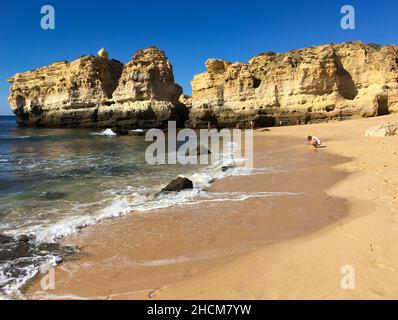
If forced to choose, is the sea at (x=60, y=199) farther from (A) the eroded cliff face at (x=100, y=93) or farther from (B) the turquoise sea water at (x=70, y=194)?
(A) the eroded cliff face at (x=100, y=93)

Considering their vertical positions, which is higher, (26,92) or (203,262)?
(26,92)

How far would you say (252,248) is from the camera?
16.8 ft

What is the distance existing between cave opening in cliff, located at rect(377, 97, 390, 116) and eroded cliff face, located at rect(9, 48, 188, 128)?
21386 millimetres

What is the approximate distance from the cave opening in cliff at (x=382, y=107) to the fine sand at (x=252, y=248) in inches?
975

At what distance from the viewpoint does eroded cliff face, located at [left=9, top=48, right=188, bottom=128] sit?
40.2 m

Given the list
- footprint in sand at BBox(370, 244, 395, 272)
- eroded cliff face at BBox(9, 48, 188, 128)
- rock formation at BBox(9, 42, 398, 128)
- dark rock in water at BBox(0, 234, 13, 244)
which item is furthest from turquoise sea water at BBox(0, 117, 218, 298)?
eroded cliff face at BBox(9, 48, 188, 128)

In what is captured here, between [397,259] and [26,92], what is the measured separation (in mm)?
54440

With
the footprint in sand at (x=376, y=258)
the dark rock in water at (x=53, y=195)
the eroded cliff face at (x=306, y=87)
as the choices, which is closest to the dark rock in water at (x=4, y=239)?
the dark rock in water at (x=53, y=195)

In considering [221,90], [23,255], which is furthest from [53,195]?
[221,90]

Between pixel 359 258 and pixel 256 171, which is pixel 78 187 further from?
pixel 359 258

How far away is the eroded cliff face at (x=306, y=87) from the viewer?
106 ft

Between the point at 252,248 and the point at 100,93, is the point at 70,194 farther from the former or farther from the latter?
the point at 100,93
